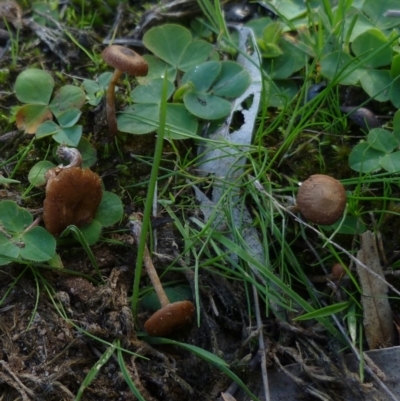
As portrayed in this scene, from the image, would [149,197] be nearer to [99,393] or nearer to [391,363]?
[99,393]

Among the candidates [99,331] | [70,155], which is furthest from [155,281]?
[70,155]

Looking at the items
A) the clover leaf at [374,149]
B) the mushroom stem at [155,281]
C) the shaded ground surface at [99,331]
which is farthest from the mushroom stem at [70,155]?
the clover leaf at [374,149]

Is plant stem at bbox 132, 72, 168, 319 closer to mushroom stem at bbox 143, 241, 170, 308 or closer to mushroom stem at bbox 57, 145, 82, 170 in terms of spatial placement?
mushroom stem at bbox 143, 241, 170, 308

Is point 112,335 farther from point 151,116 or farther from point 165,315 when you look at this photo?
point 151,116

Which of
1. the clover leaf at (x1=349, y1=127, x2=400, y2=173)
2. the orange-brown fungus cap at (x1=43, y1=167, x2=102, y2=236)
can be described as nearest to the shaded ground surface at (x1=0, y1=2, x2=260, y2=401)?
the orange-brown fungus cap at (x1=43, y1=167, x2=102, y2=236)

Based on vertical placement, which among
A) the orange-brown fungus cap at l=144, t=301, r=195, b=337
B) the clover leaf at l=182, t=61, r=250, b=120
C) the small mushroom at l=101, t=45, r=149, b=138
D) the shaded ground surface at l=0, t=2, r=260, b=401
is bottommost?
the shaded ground surface at l=0, t=2, r=260, b=401
